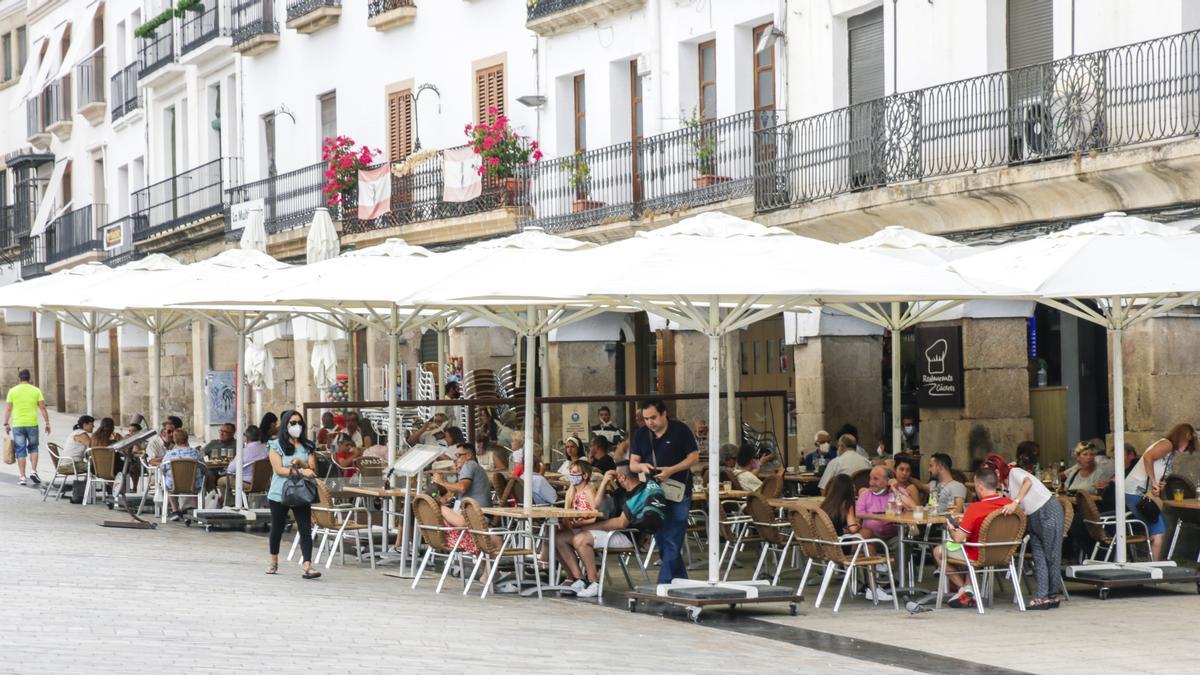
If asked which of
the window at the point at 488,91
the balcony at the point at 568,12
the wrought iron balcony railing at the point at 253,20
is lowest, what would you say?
the window at the point at 488,91

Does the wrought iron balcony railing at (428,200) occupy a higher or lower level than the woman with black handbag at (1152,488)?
higher

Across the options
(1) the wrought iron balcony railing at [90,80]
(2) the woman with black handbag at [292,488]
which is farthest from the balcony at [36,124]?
(2) the woman with black handbag at [292,488]

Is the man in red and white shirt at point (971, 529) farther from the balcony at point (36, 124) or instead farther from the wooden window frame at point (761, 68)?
the balcony at point (36, 124)

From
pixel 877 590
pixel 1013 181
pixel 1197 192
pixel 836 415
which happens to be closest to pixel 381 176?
pixel 836 415

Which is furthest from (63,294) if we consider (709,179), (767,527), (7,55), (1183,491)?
(7,55)

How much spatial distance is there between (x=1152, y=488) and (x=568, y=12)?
13787mm

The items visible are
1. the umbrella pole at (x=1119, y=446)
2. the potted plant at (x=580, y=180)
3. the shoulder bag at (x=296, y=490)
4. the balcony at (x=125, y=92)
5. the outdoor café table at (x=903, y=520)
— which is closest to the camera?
the outdoor café table at (x=903, y=520)

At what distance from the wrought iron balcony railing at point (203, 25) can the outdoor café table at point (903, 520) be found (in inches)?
1012

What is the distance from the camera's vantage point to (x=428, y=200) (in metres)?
29.3

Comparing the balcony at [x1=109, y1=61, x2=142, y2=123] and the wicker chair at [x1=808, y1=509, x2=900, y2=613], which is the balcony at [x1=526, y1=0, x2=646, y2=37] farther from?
the balcony at [x1=109, y1=61, x2=142, y2=123]

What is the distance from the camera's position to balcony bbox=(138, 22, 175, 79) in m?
39.6

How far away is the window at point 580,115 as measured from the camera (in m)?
27.7

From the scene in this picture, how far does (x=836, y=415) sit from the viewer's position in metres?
22.9

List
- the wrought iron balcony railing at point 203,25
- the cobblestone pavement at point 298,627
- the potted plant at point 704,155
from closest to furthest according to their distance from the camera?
the cobblestone pavement at point 298,627 → the potted plant at point 704,155 → the wrought iron balcony railing at point 203,25
